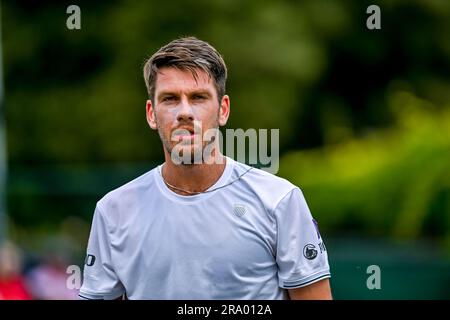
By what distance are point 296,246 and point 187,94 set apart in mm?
824

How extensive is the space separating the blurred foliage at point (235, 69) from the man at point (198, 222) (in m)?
9.19

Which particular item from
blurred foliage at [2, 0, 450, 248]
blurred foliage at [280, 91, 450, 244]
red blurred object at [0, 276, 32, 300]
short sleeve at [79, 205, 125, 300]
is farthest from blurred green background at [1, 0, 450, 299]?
short sleeve at [79, 205, 125, 300]

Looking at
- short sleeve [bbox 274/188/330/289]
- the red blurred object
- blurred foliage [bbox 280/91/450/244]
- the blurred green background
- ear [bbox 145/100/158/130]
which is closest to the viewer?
short sleeve [bbox 274/188/330/289]

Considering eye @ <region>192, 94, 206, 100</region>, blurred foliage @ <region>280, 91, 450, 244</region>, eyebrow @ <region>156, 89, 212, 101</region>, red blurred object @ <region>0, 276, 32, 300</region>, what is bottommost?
red blurred object @ <region>0, 276, 32, 300</region>

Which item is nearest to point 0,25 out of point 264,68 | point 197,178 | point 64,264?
point 264,68

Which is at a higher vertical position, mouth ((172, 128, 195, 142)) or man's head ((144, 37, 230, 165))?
man's head ((144, 37, 230, 165))

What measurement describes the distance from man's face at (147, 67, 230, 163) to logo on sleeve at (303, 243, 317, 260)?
64 cm

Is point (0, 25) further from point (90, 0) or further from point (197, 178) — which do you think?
point (197, 178)

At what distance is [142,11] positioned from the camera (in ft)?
50.5

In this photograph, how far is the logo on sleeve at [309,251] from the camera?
4.40 m

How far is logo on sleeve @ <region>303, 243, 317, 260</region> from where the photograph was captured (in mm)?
4398

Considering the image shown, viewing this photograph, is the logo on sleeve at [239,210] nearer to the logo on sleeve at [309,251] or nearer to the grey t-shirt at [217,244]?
the grey t-shirt at [217,244]

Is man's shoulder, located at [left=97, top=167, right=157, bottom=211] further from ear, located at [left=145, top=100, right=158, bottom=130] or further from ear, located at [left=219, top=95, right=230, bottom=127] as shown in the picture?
ear, located at [left=219, top=95, right=230, bottom=127]

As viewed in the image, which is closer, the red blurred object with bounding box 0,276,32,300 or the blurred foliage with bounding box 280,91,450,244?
the red blurred object with bounding box 0,276,32,300
